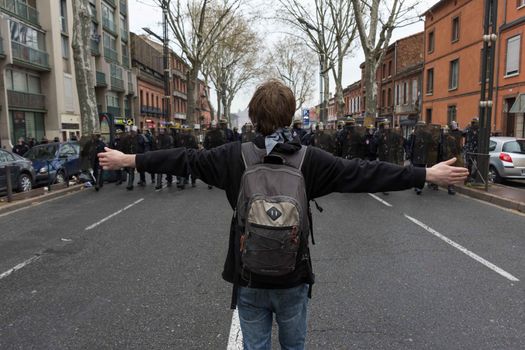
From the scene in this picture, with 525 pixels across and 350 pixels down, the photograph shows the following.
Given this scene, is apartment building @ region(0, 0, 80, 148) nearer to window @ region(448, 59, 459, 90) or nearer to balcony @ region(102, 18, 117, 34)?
balcony @ region(102, 18, 117, 34)

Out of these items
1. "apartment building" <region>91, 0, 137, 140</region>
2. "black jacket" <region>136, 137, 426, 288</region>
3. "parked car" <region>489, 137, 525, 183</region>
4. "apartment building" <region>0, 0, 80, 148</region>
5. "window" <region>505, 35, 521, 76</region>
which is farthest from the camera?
"apartment building" <region>91, 0, 137, 140</region>

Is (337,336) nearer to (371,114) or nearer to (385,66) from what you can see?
(371,114)

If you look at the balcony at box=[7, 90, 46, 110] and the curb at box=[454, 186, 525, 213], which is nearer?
the curb at box=[454, 186, 525, 213]

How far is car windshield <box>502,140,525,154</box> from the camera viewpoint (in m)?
13.5

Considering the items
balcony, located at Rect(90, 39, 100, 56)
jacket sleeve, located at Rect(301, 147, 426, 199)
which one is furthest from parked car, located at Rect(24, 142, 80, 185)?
balcony, located at Rect(90, 39, 100, 56)

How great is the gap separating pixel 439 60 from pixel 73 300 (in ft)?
104

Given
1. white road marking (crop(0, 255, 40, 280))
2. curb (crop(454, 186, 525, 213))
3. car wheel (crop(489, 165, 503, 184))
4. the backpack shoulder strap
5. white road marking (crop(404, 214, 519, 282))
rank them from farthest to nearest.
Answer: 1. car wheel (crop(489, 165, 503, 184))
2. curb (crop(454, 186, 525, 213))
3. white road marking (crop(0, 255, 40, 280))
4. white road marking (crop(404, 214, 519, 282))
5. the backpack shoulder strap

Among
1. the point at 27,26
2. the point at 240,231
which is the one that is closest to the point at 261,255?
the point at 240,231

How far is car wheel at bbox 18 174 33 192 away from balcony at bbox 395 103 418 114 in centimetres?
2929

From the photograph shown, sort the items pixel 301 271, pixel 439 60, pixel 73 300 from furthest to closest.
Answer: pixel 439 60 < pixel 73 300 < pixel 301 271

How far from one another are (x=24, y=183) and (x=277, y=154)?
12227mm

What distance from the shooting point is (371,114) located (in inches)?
811

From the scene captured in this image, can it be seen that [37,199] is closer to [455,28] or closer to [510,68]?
[510,68]

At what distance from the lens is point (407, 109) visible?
3828cm
